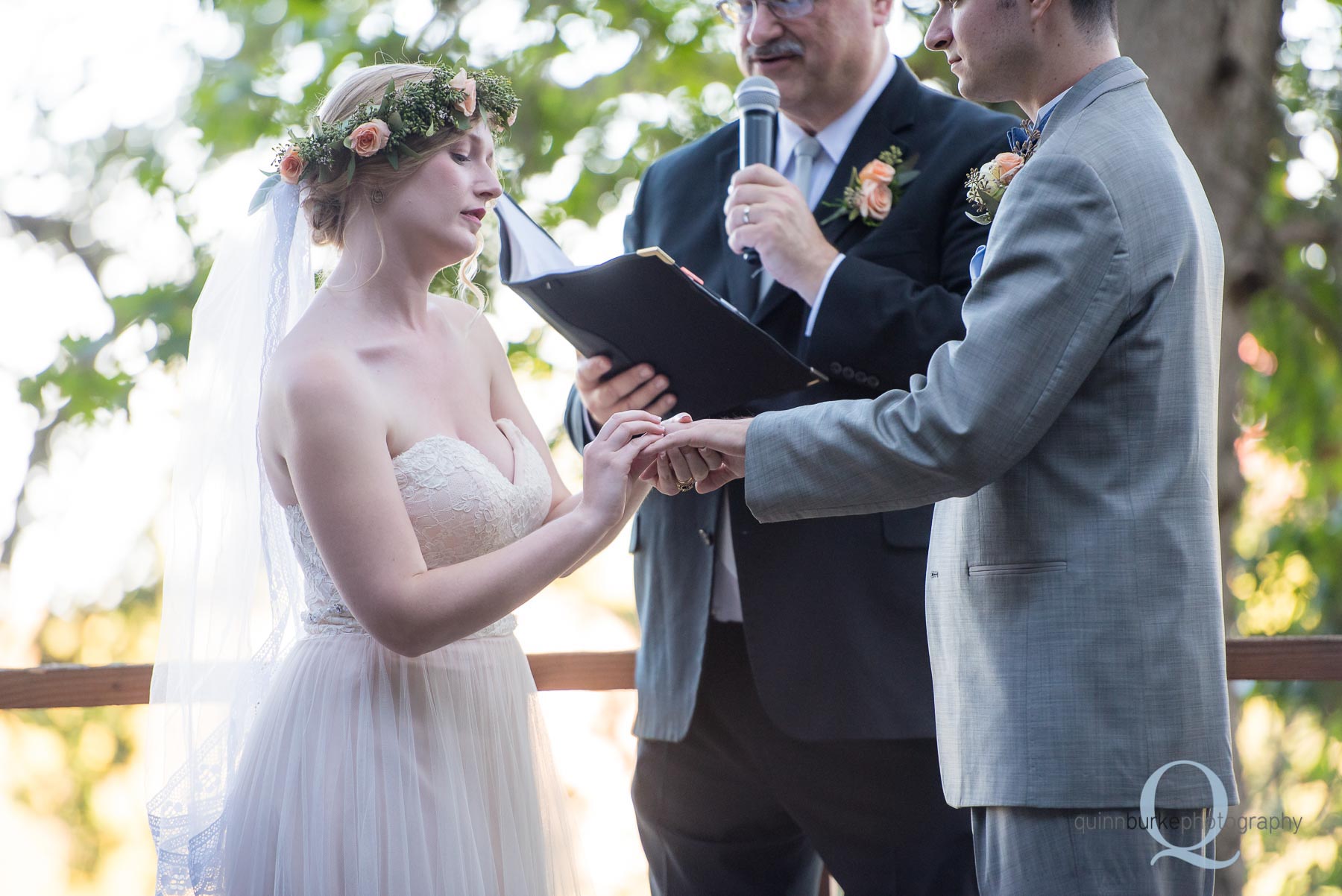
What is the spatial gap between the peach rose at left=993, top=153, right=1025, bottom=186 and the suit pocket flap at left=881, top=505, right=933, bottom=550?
66cm

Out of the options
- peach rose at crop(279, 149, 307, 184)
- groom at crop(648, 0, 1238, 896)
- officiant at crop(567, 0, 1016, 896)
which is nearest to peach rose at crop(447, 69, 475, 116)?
peach rose at crop(279, 149, 307, 184)

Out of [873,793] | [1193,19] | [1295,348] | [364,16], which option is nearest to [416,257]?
[873,793]

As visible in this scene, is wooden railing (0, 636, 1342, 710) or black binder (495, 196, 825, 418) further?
wooden railing (0, 636, 1342, 710)

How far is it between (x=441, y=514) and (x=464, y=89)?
0.80 metres

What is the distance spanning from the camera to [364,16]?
16.8 ft

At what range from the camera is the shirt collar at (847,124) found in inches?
102

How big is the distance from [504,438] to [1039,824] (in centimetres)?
121

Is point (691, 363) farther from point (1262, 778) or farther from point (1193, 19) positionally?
point (1262, 778)

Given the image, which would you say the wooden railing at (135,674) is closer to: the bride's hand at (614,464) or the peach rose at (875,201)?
the bride's hand at (614,464)

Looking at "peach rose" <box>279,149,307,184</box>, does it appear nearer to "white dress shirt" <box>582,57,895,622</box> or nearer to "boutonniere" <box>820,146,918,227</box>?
"white dress shirt" <box>582,57,895,622</box>

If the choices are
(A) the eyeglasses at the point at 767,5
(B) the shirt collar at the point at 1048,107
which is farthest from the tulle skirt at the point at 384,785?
(A) the eyeglasses at the point at 767,5

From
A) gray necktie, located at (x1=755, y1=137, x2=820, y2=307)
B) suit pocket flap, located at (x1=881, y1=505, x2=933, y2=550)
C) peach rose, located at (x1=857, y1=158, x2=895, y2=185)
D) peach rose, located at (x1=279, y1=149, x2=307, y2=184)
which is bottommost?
suit pocket flap, located at (x1=881, y1=505, x2=933, y2=550)

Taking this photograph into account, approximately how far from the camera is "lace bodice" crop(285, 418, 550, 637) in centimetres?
206

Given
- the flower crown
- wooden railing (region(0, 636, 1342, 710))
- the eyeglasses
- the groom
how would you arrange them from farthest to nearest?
wooden railing (region(0, 636, 1342, 710)), the eyeglasses, the flower crown, the groom
